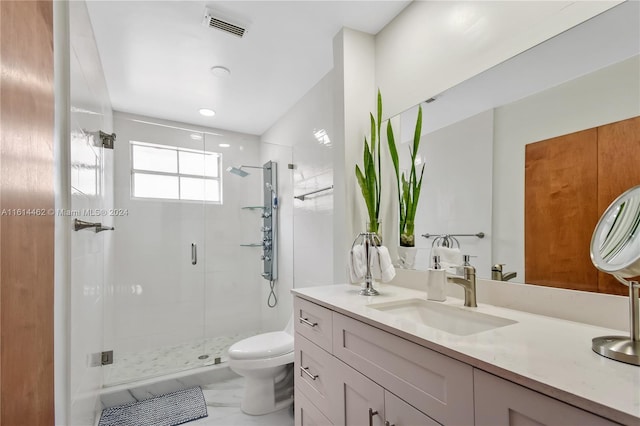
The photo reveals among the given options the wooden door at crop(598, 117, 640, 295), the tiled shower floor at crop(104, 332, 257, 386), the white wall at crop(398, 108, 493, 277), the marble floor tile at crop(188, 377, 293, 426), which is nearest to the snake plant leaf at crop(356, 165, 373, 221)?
the white wall at crop(398, 108, 493, 277)

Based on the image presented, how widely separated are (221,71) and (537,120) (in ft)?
6.77

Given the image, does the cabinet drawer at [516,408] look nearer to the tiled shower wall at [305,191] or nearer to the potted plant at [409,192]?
the potted plant at [409,192]

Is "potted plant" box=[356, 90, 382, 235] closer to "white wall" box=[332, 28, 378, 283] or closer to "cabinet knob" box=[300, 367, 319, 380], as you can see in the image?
"white wall" box=[332, 28, 378, 283]

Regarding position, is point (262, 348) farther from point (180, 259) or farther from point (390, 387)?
point (180, 259)

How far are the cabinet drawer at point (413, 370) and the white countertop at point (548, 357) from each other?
1.2 inches

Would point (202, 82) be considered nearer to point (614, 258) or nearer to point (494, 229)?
point (494, 229)

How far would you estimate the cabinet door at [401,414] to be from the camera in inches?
32.9

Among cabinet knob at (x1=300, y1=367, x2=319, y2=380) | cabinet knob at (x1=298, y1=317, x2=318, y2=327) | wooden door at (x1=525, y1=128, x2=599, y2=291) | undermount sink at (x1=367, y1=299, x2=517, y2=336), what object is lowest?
cabinet knob at (x1=300, y1=367, x2=319, y2=380)

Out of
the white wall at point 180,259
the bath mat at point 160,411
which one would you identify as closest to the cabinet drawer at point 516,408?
the bath mat at point 160,411

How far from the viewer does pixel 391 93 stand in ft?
6.00

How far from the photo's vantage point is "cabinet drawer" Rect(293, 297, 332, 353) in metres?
1.30

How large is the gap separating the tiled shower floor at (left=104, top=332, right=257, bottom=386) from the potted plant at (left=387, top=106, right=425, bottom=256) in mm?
2026

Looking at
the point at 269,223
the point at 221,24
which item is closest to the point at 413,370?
the point at 221,24

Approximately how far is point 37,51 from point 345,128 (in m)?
1.37
